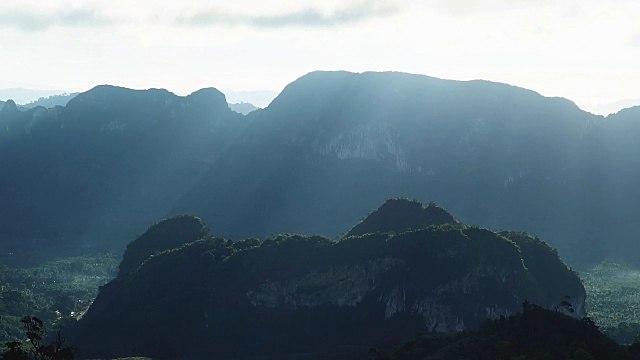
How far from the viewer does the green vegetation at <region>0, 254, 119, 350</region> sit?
130 m

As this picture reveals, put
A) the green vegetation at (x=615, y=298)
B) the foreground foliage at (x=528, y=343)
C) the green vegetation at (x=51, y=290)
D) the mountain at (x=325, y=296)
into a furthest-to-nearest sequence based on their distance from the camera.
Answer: the green vegetation at (x=51, y=290)
the green vegetation at (x=615, y=298)
the mountain at (x=325, y=296)
the foreground foliage at (x=528, y=343)

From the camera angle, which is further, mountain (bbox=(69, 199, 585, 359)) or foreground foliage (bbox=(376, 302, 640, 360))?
mountain (bbox=(69, 199, 585, 359))

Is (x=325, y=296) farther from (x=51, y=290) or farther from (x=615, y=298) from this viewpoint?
(x=51, y=290)

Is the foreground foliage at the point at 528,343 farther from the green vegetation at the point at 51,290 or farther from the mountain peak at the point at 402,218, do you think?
the green vegetation at the point at 51,290

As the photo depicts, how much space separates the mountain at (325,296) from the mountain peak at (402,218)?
11.5 m

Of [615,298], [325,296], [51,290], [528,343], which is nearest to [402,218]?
[325,296]

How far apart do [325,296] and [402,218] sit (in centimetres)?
3005

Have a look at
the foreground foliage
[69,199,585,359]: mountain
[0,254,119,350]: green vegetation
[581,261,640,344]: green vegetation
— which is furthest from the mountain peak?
[0,254,119,350]: green vegetation

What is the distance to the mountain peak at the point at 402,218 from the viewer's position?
12825cm

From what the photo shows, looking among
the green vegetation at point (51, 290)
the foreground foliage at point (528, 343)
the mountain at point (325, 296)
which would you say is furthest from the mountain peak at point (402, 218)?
the green vegetation at point (51, 290)

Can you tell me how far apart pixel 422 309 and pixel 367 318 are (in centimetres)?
817

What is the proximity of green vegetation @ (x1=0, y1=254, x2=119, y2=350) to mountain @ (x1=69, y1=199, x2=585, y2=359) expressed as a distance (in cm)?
1768

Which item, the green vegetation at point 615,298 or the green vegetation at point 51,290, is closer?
the green vegetation at point 615,298

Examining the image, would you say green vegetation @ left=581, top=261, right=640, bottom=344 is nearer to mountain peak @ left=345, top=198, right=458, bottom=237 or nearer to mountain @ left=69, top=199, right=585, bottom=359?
mountain @ left=69, top=199, right=585, bottom=359
